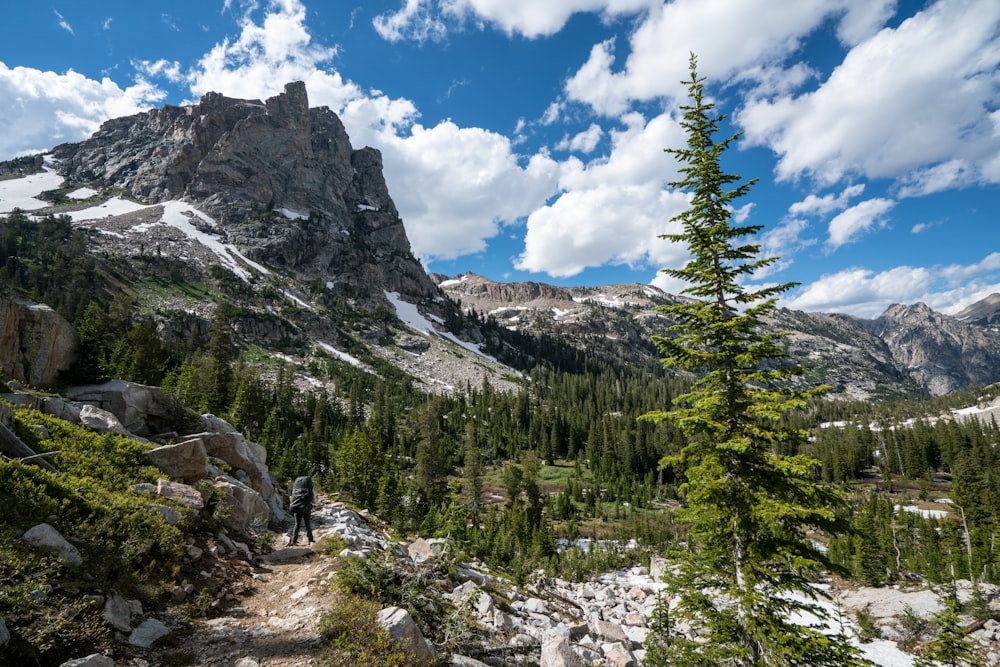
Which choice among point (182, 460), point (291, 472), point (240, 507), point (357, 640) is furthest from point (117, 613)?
point (291, 472)

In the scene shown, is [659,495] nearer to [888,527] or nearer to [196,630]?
[888,527]

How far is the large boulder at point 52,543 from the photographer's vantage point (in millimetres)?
7570

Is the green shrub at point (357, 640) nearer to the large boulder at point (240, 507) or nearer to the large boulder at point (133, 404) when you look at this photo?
the large boulder at point (240, 507)

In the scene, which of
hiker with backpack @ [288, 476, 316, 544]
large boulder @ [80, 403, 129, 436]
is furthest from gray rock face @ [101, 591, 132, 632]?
large boulder @ [80, 403, 129, 436]

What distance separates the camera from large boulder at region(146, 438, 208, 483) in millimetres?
14039

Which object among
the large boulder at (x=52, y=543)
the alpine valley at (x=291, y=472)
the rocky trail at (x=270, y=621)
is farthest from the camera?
the alpine valley at (x=291, y=472)

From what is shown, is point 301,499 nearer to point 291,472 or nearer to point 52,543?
point 52,543

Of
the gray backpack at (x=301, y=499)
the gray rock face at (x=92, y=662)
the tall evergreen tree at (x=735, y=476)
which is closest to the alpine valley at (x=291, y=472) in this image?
the gray rock face at (x=92, y=662)

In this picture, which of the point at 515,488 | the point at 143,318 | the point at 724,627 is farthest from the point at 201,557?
the point at 143,318

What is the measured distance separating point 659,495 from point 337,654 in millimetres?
96488

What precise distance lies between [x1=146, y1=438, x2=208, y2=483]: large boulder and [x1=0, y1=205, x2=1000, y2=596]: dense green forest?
8900 millimetres

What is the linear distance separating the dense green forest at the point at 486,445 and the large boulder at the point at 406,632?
3647 millimetres

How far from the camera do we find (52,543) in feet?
25.4

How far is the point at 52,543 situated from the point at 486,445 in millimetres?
108765
